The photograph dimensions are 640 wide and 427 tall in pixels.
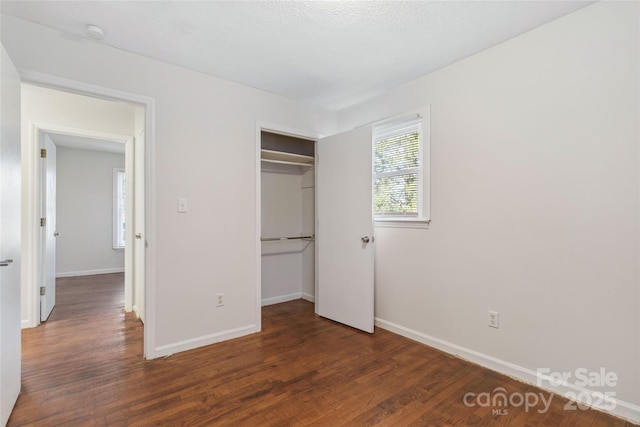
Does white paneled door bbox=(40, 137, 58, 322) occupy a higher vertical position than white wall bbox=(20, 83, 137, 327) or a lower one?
lower

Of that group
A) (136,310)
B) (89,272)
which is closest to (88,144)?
(89,272)

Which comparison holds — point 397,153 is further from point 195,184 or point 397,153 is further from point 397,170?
point 195,184

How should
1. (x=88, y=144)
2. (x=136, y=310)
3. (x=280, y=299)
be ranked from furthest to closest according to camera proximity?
(x=88, y=144)
(x=280, y=299)
(x=136, y=310)

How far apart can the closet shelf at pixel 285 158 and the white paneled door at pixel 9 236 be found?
6.90 feet

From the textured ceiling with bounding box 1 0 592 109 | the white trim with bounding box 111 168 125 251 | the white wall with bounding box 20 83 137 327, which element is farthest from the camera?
the white trim with bounding box 111 168 125 251

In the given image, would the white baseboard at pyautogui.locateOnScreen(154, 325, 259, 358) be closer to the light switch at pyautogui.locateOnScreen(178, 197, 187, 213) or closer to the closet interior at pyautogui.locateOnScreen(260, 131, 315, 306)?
the closet interior at pyautogui.locateOnScreen(260, 131, 315, 306)

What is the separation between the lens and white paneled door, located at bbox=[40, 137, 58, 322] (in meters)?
3.39

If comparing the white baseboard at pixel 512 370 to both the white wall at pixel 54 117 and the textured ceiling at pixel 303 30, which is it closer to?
the textured ceiling at pixel 303 30

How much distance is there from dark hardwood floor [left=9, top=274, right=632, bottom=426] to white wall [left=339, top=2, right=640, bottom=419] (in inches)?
12.2

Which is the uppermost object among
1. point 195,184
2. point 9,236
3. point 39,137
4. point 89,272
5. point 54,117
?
point 54,117

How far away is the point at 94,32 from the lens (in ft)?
6.96

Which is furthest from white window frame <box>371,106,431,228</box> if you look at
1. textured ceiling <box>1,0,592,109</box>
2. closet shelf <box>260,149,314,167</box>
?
closet shelf <box>260,149,314,167</box>

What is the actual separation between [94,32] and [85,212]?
17.4ft

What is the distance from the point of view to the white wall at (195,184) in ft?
7.85
